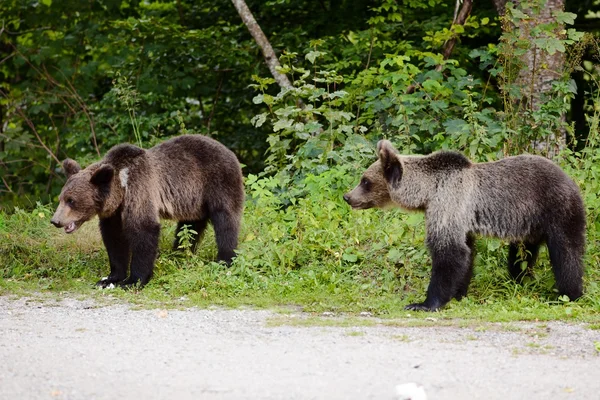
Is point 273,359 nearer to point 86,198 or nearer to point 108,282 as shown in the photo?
point 108,282

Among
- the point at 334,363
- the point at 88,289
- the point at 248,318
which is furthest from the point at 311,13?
the point at 334,363

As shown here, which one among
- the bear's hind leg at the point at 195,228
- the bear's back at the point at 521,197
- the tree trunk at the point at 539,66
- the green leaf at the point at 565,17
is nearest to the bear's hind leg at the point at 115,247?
the bear's hind leg at the point at 195,228

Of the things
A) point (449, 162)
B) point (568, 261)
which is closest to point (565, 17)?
point (449, 162)

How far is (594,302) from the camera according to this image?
7.81m

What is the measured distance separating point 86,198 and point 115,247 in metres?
0.64

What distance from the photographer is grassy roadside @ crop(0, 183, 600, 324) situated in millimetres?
8023

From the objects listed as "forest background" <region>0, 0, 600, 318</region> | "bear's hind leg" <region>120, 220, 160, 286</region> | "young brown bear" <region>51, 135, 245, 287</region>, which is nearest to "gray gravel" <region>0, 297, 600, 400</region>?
"forest background" <region>0, 0, 600, 318</region>

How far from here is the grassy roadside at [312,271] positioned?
802 cm

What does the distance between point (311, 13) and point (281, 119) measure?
4.11 meters

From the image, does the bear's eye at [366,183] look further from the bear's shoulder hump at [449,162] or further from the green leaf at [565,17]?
the green leaf at [565,17]

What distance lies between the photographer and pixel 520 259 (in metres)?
8.44

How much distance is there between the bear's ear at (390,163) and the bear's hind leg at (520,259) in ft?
4.29

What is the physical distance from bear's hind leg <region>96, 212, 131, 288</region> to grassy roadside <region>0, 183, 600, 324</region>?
32cm

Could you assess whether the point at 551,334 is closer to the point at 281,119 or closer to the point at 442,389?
the point at 442,389
